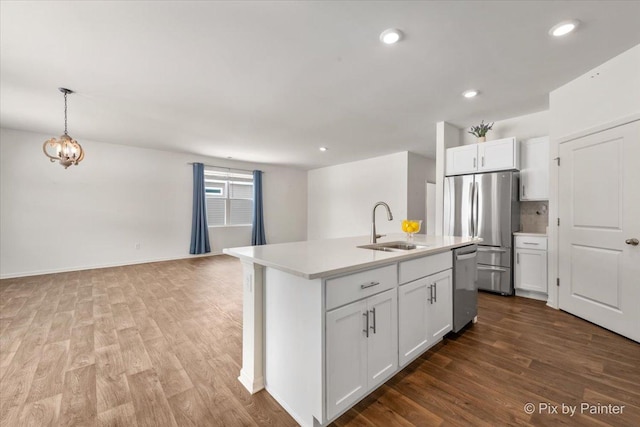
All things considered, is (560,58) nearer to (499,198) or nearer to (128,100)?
(499,198)

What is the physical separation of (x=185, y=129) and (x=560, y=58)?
496cm

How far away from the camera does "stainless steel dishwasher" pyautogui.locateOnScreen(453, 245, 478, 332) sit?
232cm

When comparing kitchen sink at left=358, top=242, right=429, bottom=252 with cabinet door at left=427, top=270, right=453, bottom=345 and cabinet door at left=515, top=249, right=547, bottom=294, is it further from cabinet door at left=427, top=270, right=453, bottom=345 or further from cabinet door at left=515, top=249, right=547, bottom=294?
cabinet door at left=515, top=249, right=547, bottom=294

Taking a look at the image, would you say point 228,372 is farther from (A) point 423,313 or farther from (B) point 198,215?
(B) point 198,215

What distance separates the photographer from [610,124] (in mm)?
2424

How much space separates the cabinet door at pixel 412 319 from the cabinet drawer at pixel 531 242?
232cm

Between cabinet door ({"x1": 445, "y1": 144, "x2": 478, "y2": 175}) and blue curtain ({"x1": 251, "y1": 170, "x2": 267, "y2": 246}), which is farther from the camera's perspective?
blue curtain ({"x1": 251, "y1": 170, "x2": 267, "y2": 246})

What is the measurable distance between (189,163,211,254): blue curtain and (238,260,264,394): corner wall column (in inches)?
203

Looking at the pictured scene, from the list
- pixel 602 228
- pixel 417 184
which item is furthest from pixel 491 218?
pixel 417 184

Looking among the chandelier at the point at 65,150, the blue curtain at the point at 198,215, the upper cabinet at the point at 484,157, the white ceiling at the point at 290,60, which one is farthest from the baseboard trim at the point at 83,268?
the upper cabinet at the point at 484,157

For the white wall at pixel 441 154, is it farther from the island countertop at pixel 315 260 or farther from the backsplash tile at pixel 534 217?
the island countertop at pixel 315 260

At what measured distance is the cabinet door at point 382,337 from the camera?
4.96ft

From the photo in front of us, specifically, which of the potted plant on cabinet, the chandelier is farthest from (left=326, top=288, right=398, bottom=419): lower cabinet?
the chandelier

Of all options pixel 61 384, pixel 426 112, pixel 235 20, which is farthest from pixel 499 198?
pixel 61 384
